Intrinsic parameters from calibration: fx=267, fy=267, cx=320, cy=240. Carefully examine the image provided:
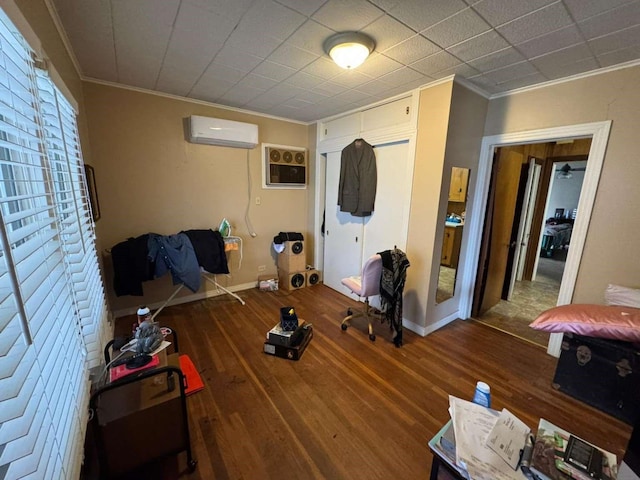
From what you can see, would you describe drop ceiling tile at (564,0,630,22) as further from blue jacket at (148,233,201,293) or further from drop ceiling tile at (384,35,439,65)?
blue jacket at (148,233,201,293)

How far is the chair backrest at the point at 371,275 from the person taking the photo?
2654 mm

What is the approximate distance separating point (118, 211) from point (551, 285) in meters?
6.41

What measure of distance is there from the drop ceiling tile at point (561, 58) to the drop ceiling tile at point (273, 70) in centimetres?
191

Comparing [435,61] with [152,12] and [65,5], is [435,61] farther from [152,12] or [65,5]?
[65,5]

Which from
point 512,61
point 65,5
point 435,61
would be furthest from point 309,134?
point 65,5

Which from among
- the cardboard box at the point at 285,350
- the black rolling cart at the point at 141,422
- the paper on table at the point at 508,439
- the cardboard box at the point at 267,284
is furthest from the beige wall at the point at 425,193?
the black rolling cart at the point at 141,422

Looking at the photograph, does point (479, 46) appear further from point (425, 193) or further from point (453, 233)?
point (453, 233)

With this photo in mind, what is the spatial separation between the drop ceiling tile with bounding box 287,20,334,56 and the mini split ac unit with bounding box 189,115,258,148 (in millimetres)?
1671

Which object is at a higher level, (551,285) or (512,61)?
(512,61)

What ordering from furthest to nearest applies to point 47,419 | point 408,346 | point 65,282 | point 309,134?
1. point 309,134
2. point 408,346
3. point 65,282
4. point 47,419

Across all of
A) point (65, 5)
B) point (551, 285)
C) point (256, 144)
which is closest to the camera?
point (65, 5)

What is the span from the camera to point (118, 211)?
2910 mm

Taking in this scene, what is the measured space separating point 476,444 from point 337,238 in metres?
3.03

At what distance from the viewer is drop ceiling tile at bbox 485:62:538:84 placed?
2113mm
